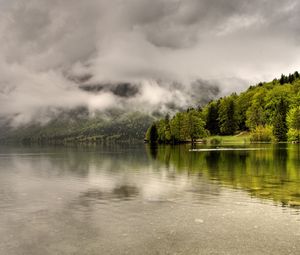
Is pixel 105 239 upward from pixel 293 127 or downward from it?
downward

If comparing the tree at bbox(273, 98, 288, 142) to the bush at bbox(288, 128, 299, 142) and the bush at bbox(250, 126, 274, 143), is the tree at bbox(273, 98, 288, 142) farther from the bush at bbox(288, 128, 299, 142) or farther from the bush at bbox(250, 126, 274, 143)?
the bush at bbox(288, 128, 299, 142)

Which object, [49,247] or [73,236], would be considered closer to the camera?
[49,247]

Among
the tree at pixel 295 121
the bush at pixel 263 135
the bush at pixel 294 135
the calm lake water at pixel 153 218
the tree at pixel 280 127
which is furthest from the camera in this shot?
the bush at pixel 263 135

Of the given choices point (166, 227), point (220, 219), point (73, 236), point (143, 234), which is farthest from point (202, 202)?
point (73, 236)

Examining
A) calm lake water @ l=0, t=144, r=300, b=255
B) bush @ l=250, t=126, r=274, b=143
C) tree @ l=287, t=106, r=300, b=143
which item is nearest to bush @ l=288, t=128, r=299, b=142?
tree @ l=287, t=106, r=300, b=143

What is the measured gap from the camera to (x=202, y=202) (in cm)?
2998

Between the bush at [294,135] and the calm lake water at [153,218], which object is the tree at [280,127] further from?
the calm lake water at [153,218]

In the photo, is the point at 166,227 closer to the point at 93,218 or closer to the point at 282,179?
the point at 93,218

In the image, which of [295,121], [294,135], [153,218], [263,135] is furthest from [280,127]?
[153,218]

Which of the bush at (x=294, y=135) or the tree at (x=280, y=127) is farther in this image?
the tree at (x=280, y=127)

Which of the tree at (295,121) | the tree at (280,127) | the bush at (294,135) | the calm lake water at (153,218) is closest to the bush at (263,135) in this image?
the tree at (280,127)

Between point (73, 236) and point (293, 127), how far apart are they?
549ft

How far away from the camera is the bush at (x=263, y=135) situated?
193875 mm

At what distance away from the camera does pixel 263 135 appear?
638 ft
